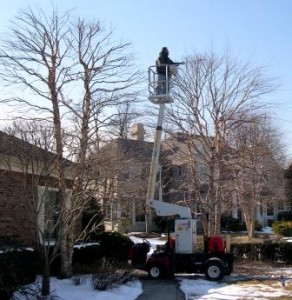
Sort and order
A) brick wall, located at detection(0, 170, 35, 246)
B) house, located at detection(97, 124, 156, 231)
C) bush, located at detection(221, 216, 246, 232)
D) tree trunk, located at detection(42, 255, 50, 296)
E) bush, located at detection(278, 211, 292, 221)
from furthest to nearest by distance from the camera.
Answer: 1. bush, located at detection(278, 211, 292, 221)
2. bush, located at detection(221, 216, 246, 232)
3. house, located at detection(97, 124, 156, 231)
4. brick wall, located at detection(0, 170, 35, 246)
5. tree trunk, located at detection(42, 255, 50, 296)

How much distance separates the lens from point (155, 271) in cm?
1576

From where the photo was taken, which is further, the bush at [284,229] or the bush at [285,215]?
the bush at [285,215]

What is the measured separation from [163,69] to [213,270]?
20.6 feet

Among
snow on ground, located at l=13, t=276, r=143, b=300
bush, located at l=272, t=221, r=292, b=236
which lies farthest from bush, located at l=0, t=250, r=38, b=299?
bush, located at l=272, t=221, r=292, b=236

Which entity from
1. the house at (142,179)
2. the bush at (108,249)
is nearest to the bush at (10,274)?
the house at (142,179)

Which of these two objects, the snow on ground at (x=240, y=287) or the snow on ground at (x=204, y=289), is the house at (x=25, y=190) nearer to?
the snow on ground at (x=204, y=289)

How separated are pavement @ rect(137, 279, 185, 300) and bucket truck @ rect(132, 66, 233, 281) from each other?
0.50 m

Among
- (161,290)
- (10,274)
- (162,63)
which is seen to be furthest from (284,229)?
(10,274)

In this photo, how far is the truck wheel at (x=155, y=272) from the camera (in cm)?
1571

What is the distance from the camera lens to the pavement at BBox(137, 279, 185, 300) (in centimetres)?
1241

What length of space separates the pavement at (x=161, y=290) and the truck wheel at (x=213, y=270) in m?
1.03

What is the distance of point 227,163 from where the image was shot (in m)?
21.9

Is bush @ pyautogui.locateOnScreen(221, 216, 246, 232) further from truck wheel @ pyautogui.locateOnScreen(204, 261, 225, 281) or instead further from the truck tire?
the truck tire

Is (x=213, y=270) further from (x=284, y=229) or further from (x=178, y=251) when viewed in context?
(x=284, y=229)
